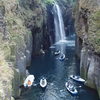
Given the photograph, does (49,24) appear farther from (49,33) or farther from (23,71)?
(23,71)

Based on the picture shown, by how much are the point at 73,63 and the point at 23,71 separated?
15.6 metres

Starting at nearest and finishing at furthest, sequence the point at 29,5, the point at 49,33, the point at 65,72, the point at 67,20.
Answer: the point at 65,72
the point at 29,5
the point at 49,33
the point at 67,20

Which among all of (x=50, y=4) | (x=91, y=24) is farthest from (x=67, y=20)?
(x=91, y=24)

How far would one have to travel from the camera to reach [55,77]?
103ft

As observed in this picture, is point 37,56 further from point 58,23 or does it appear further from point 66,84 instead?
point 58,23

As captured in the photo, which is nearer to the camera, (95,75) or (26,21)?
(95,75)

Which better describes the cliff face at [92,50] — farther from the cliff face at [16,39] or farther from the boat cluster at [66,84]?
the cliff face at [16,39]

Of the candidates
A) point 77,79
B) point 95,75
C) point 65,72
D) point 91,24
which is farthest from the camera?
point 65,72

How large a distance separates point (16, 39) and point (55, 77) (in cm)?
1044

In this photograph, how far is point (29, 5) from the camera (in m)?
44.1

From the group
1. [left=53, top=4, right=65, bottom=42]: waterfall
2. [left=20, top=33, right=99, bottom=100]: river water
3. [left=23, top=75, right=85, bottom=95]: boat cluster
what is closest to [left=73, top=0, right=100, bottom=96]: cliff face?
[left=23, top=75, right=85, bottom=95]: boat cluster

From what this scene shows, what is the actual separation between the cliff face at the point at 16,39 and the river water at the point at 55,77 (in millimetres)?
2509

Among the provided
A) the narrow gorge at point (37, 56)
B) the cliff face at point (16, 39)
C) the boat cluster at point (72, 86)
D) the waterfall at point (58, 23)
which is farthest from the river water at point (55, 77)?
the waterfall at point (58, 23)

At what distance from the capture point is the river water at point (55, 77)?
Answer: 24.2 meters
